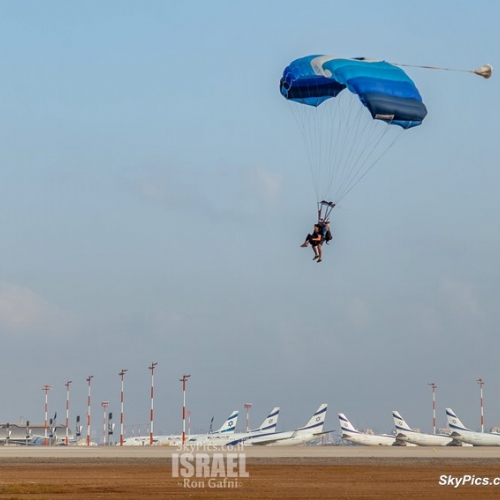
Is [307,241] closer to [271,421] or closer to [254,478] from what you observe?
[254,478]

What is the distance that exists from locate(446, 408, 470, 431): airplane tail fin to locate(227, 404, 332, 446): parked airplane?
11.7 m

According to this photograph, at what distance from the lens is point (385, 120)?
28.8m

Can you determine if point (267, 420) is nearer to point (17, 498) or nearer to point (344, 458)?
point (344, 458)

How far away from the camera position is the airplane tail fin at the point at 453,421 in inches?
3223

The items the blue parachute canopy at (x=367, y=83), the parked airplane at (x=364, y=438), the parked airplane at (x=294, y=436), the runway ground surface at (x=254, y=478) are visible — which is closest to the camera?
the runway ground surface at (x=254, y=478)

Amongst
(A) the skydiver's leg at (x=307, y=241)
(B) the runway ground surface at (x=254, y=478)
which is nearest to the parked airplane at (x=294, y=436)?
(B) the runway ground surface at (x=254, y=478)

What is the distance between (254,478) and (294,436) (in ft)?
163

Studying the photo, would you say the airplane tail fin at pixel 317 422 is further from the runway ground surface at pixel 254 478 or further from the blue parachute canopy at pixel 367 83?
the blue parachute canopy at pixel 367 83

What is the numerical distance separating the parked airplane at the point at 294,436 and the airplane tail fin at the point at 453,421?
11720mm

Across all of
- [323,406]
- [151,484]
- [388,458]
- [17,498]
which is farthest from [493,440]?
[17,498]

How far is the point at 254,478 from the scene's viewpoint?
27.9m

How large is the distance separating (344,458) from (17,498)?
22.2 meters

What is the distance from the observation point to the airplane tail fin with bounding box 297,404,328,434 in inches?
3091

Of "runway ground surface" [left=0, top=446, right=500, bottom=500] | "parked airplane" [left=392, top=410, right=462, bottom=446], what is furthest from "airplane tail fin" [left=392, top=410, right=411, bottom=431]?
"runway ground surface" [left=0, top=446, right=500, bottom=500]
